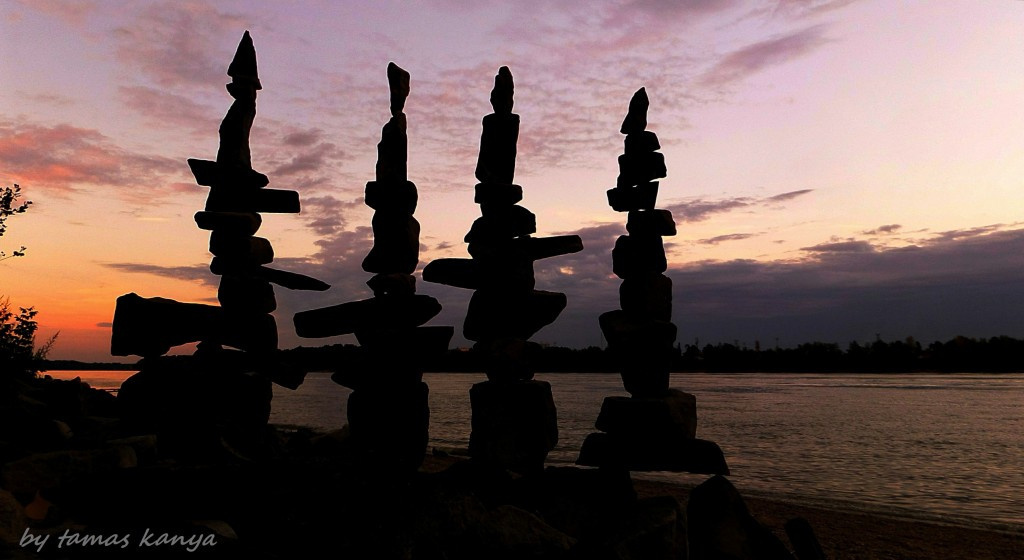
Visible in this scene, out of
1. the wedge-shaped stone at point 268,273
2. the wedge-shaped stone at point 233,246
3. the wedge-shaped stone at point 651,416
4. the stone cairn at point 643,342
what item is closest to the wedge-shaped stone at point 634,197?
the stone cairn at point 643,342

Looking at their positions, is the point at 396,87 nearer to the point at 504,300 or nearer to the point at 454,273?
the point at 454,273

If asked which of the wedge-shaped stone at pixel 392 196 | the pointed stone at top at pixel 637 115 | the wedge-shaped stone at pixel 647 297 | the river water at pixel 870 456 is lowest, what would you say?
the river water at pixel 870 456

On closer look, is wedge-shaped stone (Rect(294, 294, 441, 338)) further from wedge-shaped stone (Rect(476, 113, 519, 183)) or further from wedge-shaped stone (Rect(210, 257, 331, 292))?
wedge-shaped stone (Rect(476, 113, 519, 183))

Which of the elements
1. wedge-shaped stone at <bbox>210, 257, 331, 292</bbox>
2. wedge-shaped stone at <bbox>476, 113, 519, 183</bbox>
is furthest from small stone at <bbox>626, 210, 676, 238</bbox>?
wedge-shaped stone at <bbox>210, 257, 331, 292</bbox>

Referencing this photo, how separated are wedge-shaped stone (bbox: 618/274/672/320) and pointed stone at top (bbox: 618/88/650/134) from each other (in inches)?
97.5

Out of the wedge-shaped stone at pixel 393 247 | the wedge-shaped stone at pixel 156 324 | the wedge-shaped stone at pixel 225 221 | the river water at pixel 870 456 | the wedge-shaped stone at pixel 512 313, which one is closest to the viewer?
the wedge-shaped stone at pixel 512 313

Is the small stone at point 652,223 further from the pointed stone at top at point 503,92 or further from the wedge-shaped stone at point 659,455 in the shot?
the wedge-shaped stone at point 659,455

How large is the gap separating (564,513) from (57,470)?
5862mm

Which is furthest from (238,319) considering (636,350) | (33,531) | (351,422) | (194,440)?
(636,350)

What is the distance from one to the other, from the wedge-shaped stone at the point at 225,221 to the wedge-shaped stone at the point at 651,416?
6.91 metres

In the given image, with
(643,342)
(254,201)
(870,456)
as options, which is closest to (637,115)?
(643,342)

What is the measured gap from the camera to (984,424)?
41.0 metres

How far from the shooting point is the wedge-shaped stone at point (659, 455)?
32.9 feet

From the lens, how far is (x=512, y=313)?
1053 cm
